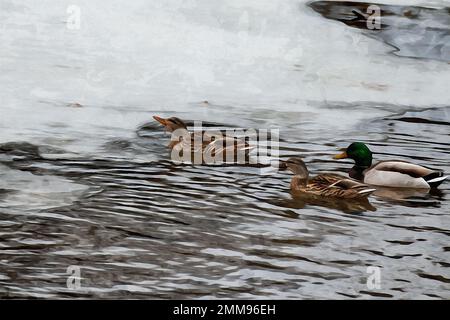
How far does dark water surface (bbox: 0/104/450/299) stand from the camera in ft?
18.7

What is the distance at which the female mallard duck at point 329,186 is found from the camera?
7.40 m

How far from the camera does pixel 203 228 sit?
654 cm

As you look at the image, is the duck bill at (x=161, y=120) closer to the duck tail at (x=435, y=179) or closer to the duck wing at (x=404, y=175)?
the duck wing at (x=404, y=175)

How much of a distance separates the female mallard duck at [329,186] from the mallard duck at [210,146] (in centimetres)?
74

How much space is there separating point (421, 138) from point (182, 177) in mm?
2275

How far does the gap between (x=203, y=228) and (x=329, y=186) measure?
125 cm

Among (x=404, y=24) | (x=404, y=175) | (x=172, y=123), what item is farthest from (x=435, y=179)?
(x=404, y=24)

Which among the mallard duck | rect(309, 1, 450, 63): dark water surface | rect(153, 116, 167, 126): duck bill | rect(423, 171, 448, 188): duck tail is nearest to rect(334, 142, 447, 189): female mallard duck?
rect(423, 171, 448, 188): duck tail

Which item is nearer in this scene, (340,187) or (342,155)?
(340,187)

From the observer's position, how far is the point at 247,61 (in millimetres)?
10227

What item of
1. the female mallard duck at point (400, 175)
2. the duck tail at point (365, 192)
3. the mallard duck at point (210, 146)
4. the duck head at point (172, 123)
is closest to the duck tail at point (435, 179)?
the female mallard duck at point (400, 175)

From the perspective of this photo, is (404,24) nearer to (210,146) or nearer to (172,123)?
(172,123)

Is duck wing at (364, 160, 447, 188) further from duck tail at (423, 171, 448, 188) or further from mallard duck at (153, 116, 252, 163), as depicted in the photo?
mallard duck at (153, 116, 252, 163)

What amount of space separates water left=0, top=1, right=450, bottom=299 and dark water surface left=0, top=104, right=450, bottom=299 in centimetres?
2
